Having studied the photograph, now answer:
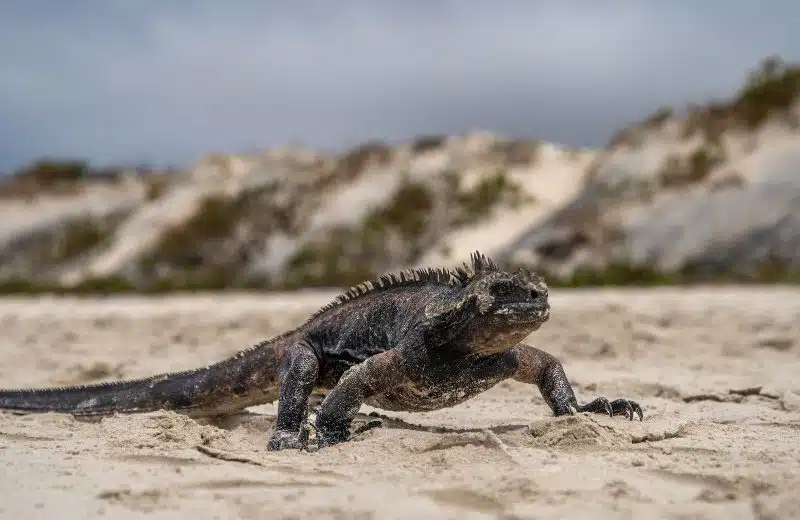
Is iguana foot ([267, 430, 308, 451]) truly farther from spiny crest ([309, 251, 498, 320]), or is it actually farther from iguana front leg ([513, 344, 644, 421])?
iguana front leg ([513, 344, 644, 421])

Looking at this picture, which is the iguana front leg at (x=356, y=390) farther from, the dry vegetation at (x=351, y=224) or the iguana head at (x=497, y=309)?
the dry vegetation at (x=351, y=224)

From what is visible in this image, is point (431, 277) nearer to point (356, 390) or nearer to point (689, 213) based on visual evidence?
point (356, 390)

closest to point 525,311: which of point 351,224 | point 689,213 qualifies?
point 689,213

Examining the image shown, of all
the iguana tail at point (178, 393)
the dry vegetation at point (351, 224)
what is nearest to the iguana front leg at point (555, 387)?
the iguana tail at point (178, 393)

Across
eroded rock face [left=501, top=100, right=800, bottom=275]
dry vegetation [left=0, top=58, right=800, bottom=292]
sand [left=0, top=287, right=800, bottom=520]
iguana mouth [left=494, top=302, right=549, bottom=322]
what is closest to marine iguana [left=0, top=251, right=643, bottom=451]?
iguana mouth [left=494, top=302, right=549, bottom=322]

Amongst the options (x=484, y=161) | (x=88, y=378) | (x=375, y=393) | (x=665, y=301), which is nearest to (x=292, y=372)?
(x=375, y=393)

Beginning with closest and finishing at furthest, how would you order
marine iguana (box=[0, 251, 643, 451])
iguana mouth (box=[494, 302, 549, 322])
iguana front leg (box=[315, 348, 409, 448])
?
iguana mouth (box=[494, 302, 549, 322])
marine iguana (box=[0, 251, 643, 451])
iguana front leg (box=[315, 348, 409, 448])

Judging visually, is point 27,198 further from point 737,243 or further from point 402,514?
point 402,514
